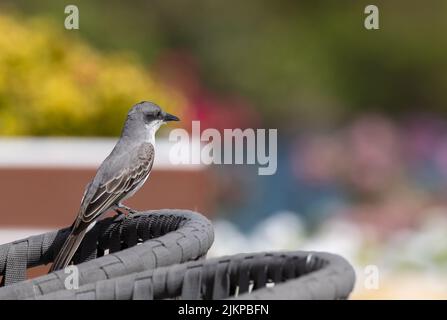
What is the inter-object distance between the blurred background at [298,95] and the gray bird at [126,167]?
2754 millimetres

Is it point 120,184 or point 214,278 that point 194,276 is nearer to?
point 214,278

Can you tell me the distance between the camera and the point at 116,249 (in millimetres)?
2785

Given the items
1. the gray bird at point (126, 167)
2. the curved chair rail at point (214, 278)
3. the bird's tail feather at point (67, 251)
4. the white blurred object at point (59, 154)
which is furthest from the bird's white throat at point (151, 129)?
the white blurred object at point (59, 154)

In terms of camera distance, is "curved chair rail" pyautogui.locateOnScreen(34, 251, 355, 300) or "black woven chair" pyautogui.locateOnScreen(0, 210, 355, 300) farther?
"curved chair rail" pyautogui.locateOnScreen(34, 251, 355, 300)

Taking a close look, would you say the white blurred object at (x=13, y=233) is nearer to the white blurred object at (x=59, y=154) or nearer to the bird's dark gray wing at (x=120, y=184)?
the white blurred object at (x=59, y=154)

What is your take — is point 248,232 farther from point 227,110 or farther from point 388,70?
point 388,70

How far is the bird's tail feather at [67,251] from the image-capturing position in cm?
271

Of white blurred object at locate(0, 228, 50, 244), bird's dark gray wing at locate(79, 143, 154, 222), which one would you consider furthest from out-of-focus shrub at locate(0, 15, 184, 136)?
bird's dark gray wing at locate(79, 143, 154, 222)

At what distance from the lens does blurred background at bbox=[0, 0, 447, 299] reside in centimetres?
715

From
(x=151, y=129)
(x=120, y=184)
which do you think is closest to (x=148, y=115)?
(x=151, y=129)

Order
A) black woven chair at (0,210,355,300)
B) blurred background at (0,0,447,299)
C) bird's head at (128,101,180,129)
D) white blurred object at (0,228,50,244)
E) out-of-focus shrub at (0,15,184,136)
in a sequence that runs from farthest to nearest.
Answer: blurred background at (0,0,447,299)
out-of-focus shrub at (0,15,184,136)
white blurred object at (0,228,50,244)
bird's head at (128,101,180,129)
black woven chair at (0,210,355,300)

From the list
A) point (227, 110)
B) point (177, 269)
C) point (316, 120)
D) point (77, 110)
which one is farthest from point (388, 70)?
point (177, 269)

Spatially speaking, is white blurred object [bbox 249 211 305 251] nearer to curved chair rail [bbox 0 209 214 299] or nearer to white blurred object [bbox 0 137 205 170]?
white blurred object [bbox 0 137 205 170]

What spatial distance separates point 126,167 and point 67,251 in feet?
3.22
